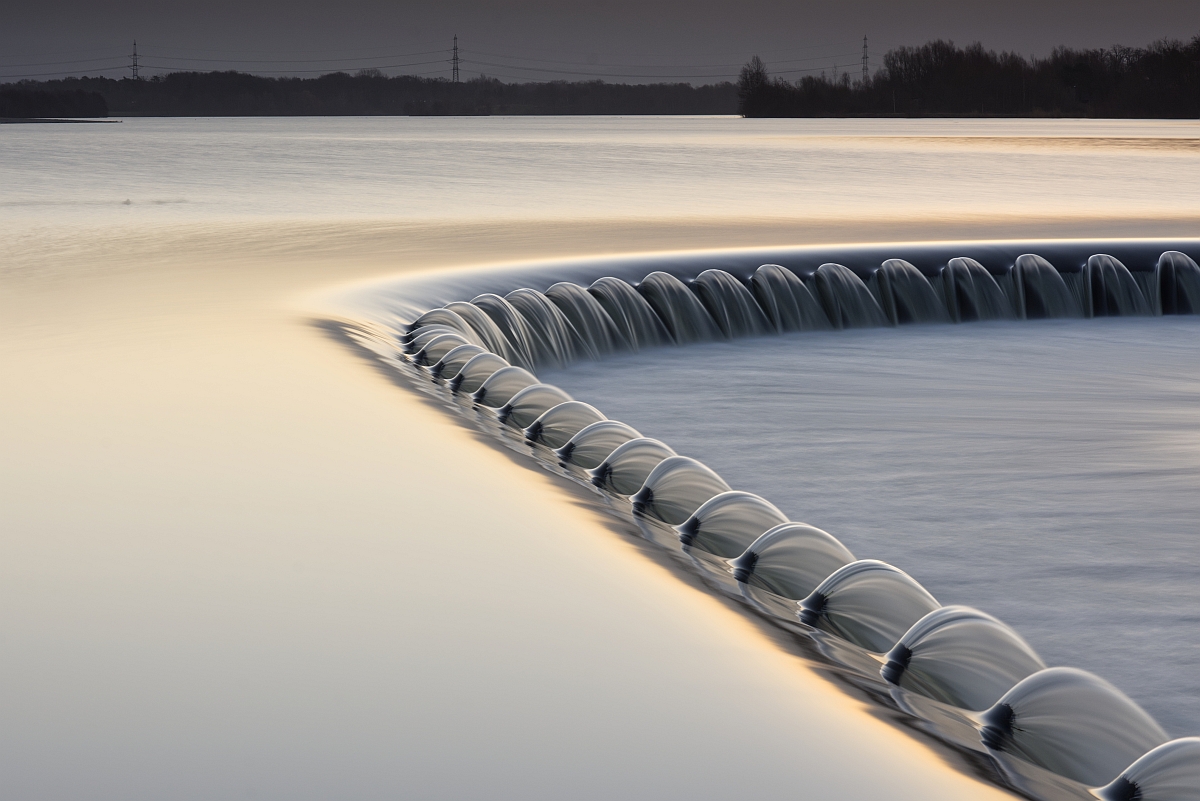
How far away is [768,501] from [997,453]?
95.0 inches

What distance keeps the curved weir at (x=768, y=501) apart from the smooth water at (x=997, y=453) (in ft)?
1.19

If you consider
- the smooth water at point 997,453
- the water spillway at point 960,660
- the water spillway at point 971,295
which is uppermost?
the water spillway at point 960,660

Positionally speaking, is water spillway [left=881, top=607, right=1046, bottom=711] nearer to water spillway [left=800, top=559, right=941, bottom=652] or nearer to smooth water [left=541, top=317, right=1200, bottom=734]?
water spillway [left=800, top=559, right=941, bottom=652]

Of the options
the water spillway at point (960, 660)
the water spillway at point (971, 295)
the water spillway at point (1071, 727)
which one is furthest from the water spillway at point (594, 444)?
the water spillway at point (971, 295)

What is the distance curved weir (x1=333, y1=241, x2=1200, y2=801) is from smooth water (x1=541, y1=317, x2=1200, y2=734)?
0.36m

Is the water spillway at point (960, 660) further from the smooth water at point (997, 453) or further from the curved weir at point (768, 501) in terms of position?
the smooth water at point (997, 453)

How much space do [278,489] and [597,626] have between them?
172cm

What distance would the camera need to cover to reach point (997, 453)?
9039 millimetres

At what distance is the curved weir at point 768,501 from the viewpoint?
3.31 metres

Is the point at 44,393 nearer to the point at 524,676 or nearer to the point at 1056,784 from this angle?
the point at 524,676

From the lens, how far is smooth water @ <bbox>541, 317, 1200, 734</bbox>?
20.2 feet

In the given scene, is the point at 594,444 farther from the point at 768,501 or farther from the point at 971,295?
the point at 971,295

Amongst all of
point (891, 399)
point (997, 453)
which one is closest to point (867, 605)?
point (997, 453)

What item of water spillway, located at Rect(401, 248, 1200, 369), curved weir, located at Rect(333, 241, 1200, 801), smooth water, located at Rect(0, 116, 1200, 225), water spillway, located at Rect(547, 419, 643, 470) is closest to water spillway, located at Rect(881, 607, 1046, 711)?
curved weir, located at Rect(333, 241, 1200, 801)
